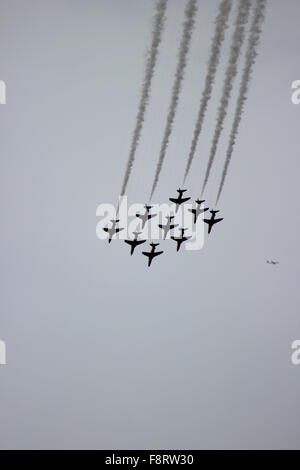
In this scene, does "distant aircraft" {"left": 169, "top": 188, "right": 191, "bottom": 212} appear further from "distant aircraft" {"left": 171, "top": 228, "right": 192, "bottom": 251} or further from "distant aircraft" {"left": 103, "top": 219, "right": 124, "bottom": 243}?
"distant aircraft" {"left": 103, "top": 219, "right": 124, "bottom": 243}

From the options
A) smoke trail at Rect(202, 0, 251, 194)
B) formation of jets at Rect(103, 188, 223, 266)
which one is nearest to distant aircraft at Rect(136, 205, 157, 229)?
formation of jets at Rect(103, 188, 223, 266)

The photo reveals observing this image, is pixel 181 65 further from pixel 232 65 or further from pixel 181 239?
pixel 181 239

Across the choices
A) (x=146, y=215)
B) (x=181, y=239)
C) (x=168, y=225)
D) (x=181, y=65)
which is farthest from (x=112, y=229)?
(x=181, y=65)

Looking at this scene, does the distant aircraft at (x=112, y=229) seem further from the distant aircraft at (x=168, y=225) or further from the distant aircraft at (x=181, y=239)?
the distant aircraft at (x=181, y=239)

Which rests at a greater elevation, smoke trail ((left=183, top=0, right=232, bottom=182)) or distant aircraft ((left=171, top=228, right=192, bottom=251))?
smoke trail ((left=183, top=0, right=232, bottom=182))

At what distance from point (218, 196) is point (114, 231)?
13.3 feet

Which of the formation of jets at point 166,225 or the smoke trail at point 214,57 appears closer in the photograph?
the smoke trail at point 214,57

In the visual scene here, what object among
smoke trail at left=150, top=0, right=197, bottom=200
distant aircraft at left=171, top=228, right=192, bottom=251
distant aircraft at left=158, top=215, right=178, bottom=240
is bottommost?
distant aircraft at left=171, top=228, right=192, bottom=251

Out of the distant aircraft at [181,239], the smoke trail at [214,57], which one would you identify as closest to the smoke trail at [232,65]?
the smoke trail at [214,57]

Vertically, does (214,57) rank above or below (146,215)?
above

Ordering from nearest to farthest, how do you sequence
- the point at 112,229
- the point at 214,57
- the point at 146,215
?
the point at 214,57, the point at 146,215, the point at 112,229
